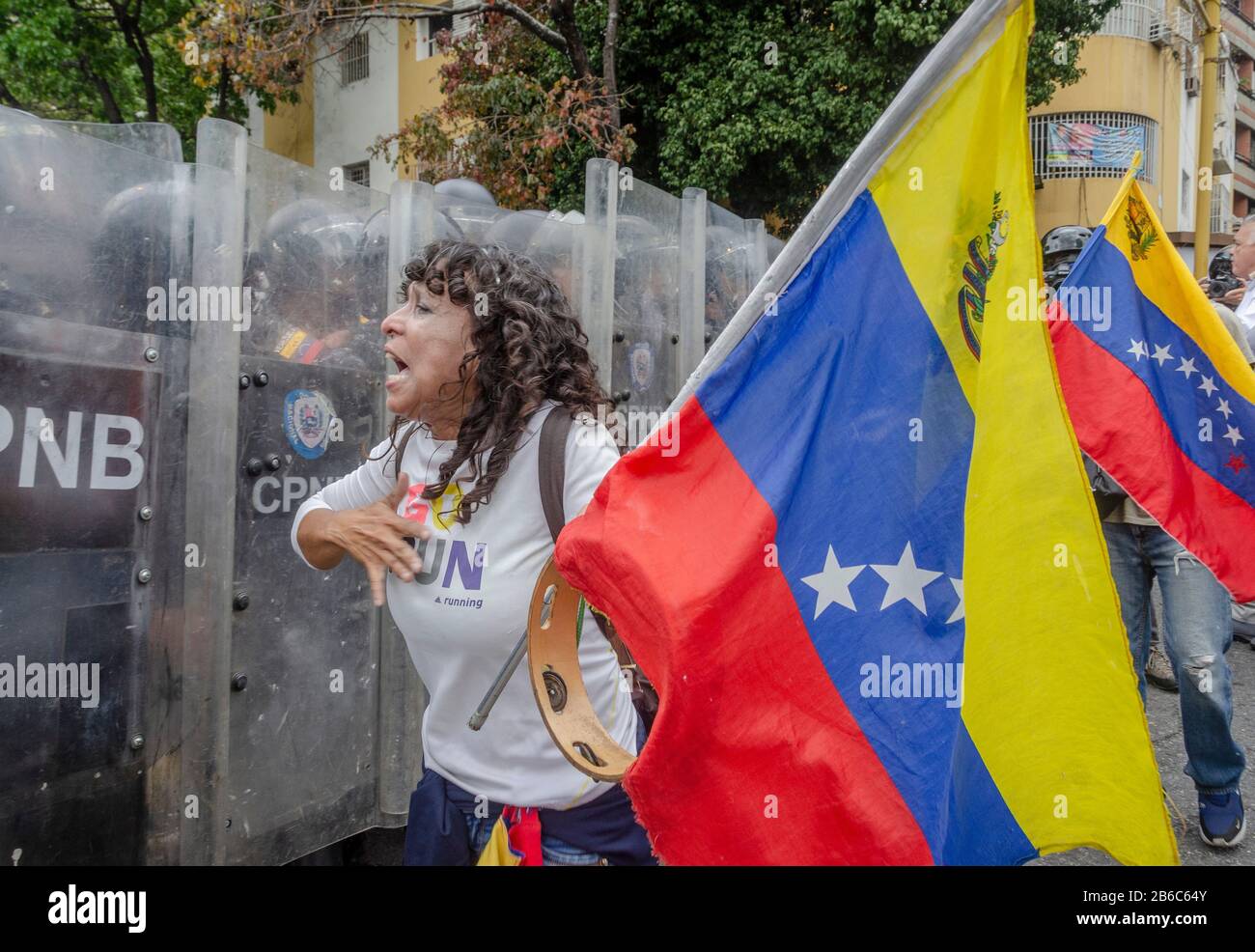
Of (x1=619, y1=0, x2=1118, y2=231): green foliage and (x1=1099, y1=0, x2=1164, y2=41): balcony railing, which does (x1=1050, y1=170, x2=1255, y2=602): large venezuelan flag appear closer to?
(x1=619, y1=0, x2=1118, y2=231): green foliage

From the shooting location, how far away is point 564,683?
196 cm

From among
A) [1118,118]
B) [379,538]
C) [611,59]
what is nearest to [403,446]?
[379,538]

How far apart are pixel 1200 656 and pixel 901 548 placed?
2.60m

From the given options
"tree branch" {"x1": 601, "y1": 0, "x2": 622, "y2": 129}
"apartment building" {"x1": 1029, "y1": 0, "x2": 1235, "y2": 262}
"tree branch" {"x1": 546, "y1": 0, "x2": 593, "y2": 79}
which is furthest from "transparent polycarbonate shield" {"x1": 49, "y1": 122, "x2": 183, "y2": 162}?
"apartment building" {"x1": 1029, "y1": 0, "x2": 1235, "y2": 262}

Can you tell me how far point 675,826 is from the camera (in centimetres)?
175

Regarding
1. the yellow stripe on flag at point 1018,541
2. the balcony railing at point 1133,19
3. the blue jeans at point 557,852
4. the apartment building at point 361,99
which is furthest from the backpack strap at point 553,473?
the balcony railing at point 1133,19

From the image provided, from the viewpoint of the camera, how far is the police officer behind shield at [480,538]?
2004 mm

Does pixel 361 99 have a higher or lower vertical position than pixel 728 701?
higher

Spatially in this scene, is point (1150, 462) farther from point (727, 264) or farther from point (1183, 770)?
point (727, 264)

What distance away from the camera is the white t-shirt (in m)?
2.00

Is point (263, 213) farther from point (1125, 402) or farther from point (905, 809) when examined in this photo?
point (1125, 402)

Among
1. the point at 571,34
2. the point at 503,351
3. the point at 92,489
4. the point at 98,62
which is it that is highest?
the point at 98,62

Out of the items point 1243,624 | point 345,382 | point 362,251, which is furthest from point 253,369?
point 1243,624
